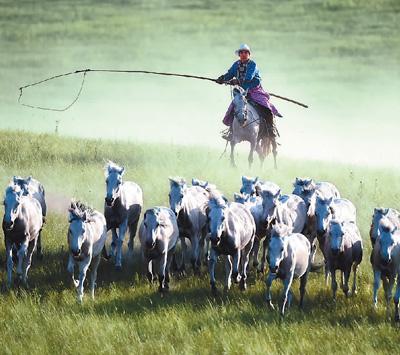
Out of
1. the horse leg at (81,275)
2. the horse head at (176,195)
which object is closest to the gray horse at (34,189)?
the horse leg at (81,275)

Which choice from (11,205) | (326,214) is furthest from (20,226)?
(326,214)

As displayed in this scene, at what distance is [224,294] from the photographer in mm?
14570

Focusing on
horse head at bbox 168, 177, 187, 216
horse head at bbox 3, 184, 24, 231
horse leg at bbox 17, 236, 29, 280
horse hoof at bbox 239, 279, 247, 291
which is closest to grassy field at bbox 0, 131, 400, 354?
horse hoof at bbox 239, 279, 247, 291

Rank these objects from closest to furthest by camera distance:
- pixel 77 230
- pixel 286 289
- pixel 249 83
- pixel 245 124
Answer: pixel 286 289, pixel 77 230, pixel 249 83, pixel 245 124

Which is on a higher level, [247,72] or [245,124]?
[247,72]

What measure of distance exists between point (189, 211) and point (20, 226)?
3323 mm

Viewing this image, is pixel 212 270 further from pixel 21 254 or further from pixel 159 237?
pixel 21 254

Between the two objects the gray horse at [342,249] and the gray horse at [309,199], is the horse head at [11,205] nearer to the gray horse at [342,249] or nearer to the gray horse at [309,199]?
the gray horse at [342,249]

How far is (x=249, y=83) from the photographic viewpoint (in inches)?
953

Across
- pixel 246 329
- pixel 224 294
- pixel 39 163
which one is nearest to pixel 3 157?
pixel 39 163

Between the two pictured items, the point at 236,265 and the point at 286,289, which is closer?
the point at 286,289

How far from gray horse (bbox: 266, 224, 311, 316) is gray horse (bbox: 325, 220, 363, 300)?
1.73 ft

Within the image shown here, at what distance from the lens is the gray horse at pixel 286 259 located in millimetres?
13109

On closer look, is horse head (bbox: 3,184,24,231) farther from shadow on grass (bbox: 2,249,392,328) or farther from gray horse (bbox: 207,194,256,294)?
gray horse (bbox: 207,194,256,294)
